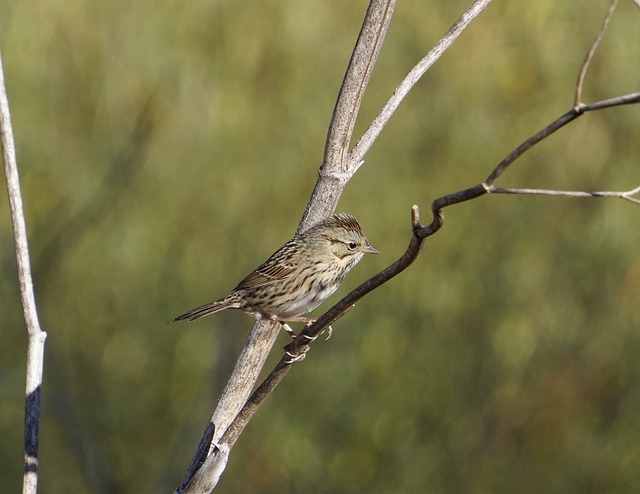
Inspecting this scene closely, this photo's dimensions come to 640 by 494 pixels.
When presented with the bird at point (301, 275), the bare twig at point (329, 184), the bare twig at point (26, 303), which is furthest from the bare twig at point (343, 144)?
the bird at point (301, 275)

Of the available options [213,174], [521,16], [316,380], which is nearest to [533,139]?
[316,380]

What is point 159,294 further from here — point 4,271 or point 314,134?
point 314,134

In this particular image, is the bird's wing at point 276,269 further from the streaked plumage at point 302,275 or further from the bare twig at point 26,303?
the bare twig at point 26,303

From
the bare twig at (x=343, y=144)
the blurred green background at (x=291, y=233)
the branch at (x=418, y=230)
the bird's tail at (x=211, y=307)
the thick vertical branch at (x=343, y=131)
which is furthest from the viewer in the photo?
the blurred green background at (x=291, y=233)

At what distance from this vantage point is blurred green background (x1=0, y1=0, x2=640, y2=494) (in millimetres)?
4512

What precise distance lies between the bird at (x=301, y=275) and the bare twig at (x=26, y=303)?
1358 millimetres

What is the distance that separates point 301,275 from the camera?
3.39 m

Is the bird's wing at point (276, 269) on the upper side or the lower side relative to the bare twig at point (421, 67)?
lower

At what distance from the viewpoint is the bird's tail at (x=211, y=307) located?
125 inches

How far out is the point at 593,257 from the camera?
4.73m

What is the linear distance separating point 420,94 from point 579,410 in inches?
75.6

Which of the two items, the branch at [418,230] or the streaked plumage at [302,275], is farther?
the streaked plumage at [302,275]

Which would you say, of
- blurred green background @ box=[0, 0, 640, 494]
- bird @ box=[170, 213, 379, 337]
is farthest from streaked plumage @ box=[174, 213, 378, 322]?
blurred green background @ box=[0, 0, 640, 494]

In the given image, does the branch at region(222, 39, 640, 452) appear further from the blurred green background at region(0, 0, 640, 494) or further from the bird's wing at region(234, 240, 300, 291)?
the blurred green background at region(0, 0, 640, 494)
